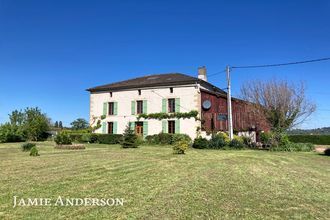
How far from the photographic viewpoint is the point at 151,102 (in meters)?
26.2

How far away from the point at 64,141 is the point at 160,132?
9433 mm

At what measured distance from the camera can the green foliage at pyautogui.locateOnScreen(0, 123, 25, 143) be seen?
27783mm

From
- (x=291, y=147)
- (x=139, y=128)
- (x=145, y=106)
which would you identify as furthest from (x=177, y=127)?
(x=291, y=147)

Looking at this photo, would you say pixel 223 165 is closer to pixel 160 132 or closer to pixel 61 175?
pixel 61 175

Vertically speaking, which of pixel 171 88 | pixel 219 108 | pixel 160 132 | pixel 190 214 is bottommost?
pixel 190 214

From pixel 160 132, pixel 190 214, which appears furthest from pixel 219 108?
pixel 190 214

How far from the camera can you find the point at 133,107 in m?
27.0

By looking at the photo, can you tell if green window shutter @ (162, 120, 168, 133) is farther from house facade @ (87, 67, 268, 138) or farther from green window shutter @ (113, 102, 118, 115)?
green window shutter @ (113, 102, 118, 115)

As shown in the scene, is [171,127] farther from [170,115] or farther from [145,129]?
[145,129]

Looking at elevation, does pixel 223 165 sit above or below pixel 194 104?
below

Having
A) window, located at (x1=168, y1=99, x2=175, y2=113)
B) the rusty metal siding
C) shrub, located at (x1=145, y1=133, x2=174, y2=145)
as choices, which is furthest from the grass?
window, located at (x1=168, y1=99, x2=175, y2=113)

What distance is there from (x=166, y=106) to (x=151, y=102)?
165 centimetres

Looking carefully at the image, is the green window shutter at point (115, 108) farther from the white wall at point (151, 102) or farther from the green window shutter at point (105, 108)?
the green window shutter at point (105, 108)

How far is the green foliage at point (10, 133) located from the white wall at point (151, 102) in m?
7.60
